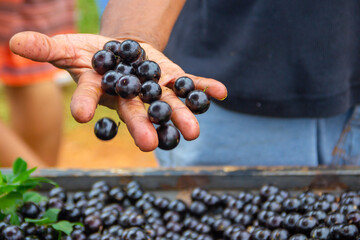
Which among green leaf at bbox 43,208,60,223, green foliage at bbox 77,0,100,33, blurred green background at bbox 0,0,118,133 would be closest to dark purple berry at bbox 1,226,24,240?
green leaf at bbox 43,208,60,223

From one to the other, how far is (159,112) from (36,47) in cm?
38

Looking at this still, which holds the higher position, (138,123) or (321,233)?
(138,123)

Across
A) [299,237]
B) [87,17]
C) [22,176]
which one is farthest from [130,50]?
[87,17]

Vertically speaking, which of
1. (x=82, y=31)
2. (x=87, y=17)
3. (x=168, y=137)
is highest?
(x=87, y=17)

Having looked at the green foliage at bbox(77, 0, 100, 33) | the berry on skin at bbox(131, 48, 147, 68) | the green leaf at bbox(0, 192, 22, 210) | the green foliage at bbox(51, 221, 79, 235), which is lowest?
the green foliage at bbox(51, 221, 79, 235)

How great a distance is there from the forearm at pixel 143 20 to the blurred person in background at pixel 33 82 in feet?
4.70

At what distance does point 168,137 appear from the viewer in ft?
3.58

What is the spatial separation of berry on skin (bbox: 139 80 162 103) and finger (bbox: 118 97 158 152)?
0.02 meters

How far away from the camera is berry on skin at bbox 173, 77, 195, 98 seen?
116 centimetres

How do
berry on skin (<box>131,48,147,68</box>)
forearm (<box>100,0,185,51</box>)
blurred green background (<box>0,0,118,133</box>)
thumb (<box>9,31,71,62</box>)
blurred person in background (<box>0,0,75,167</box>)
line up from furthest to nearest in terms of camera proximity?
1. blurred green background (<box>0,0,118,133</box>)
2. blurred person in background (<box>0,0,75,167</box>)
3. forearm (<box>100,0,185,51</box>)
4. berry on skin (<box>131,48,147,68</box>)
5. thumb (<box>9,31,71,62</box>)

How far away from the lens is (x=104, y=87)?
1139mm

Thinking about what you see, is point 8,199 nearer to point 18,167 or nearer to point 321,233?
point 18,167

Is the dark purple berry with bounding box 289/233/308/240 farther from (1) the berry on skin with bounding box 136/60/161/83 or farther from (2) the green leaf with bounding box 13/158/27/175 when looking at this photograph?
(2) the green leaf with bounding box 13/158/27/175

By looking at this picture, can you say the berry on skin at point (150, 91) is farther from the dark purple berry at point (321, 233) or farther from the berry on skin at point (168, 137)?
the dark purple berry at point (321, 233)
